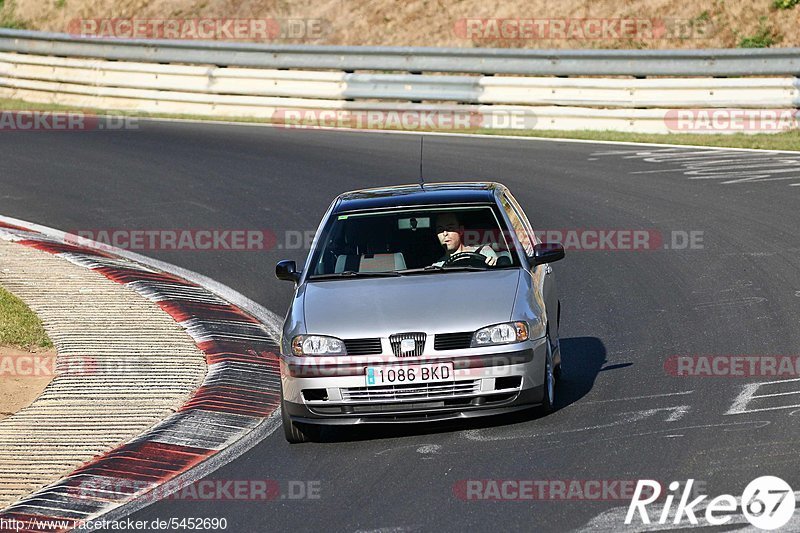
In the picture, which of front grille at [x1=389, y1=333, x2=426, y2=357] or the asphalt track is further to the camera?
front grille at [x1=389, y1=333, x2=426, y2=357]

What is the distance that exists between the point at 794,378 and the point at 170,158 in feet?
42.7

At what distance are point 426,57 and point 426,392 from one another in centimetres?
1551

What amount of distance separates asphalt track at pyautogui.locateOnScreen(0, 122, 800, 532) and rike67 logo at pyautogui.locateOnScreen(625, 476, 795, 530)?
0.16 meters

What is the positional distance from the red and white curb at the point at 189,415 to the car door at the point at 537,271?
2082 mm

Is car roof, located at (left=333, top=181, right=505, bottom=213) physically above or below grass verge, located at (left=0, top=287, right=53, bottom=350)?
above

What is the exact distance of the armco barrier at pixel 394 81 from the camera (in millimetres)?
21125

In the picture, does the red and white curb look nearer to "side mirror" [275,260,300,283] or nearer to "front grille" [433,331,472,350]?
"side mirror" [275,260,300,283]

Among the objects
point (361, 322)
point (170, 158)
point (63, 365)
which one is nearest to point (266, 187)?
point (170, 158)

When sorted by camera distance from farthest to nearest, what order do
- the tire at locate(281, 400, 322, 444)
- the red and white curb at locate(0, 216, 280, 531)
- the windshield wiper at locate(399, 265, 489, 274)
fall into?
1. the windshield wiper at locate(399, 265, 489, 274)
2. the tire at locate(281, 400, 322, 444)
3. the red and white curb at locate(0, 216, 280, 531)

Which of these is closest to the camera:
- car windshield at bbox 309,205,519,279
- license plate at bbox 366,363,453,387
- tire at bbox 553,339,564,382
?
license plate at bbox 366,363,453,387

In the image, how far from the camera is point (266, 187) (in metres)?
18.5

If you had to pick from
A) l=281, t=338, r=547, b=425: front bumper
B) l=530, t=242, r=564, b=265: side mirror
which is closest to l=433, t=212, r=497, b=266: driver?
l=530, t=242, r=564, b=265: side mirror

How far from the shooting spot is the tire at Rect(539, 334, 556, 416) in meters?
8.90

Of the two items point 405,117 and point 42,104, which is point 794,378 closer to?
point 405,117
